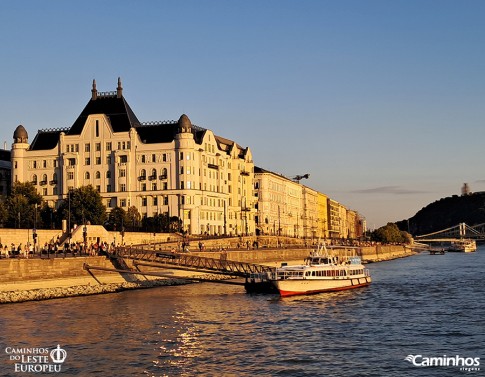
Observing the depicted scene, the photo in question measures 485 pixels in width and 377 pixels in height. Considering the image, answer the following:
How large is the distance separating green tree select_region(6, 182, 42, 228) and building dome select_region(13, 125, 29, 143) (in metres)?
20.5

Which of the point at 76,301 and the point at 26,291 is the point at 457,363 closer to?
the point at 76,301

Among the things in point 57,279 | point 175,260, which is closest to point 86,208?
point 175,260

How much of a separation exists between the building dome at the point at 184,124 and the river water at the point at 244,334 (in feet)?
225

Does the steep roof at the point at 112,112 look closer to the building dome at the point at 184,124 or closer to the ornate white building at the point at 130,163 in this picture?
the ornate white building at the point at 130,163

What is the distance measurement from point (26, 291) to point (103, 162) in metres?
76.1

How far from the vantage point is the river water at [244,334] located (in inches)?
1453

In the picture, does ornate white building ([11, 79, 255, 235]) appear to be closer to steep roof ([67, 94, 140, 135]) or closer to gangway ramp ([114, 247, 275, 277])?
steep roof ([67, 94, 140, 135])

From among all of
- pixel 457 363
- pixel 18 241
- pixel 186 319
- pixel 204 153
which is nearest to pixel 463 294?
pixel 186 319

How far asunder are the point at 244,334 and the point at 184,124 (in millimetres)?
92596

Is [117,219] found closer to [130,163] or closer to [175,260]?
[130,163]

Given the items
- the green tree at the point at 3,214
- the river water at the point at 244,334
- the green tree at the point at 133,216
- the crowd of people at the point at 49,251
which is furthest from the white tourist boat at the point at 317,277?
the green tree at the point at 133,216

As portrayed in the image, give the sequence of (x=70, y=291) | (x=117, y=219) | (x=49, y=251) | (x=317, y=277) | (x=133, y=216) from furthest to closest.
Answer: (x=133, y=216), (x=117, y=219), (x=49, y=251), (x=317, y=277), (x=70, y=291)

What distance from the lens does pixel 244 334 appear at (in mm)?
46688

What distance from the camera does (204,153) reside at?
14175cm
